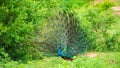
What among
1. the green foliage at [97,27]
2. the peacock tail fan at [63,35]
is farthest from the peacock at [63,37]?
the green foliage at [97,27]

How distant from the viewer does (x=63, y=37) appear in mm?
14672

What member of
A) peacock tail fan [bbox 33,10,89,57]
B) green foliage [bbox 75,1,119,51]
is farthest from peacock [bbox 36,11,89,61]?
green foliage [bbox 75,1,119,51]

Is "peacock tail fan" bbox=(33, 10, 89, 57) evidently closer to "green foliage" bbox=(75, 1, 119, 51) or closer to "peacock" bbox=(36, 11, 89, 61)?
"peacock" bbox=(36, 11, 89, 61)

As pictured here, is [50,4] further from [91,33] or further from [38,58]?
[38,58]

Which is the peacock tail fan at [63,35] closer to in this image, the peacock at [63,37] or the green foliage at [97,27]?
the peacock at [63,37]

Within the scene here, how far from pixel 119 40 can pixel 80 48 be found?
254 cm

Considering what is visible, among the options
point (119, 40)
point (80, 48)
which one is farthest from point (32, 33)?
point (119, 40)

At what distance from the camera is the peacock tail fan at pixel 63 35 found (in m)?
14.7

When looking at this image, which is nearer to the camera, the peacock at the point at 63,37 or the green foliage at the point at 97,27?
the peacock at the point at 63,37

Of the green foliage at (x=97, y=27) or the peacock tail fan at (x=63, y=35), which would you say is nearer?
Result: the peacock tail fan at (x=63, y=35)

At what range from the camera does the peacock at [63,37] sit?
14680 millimetres

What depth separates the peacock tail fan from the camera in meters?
14.7

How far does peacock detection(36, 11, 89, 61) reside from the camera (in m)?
14.7

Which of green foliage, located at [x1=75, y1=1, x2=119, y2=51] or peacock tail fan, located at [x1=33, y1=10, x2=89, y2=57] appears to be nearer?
peacock tail fan, located at [x1=33, y1=10, x2=89, y2=57]
